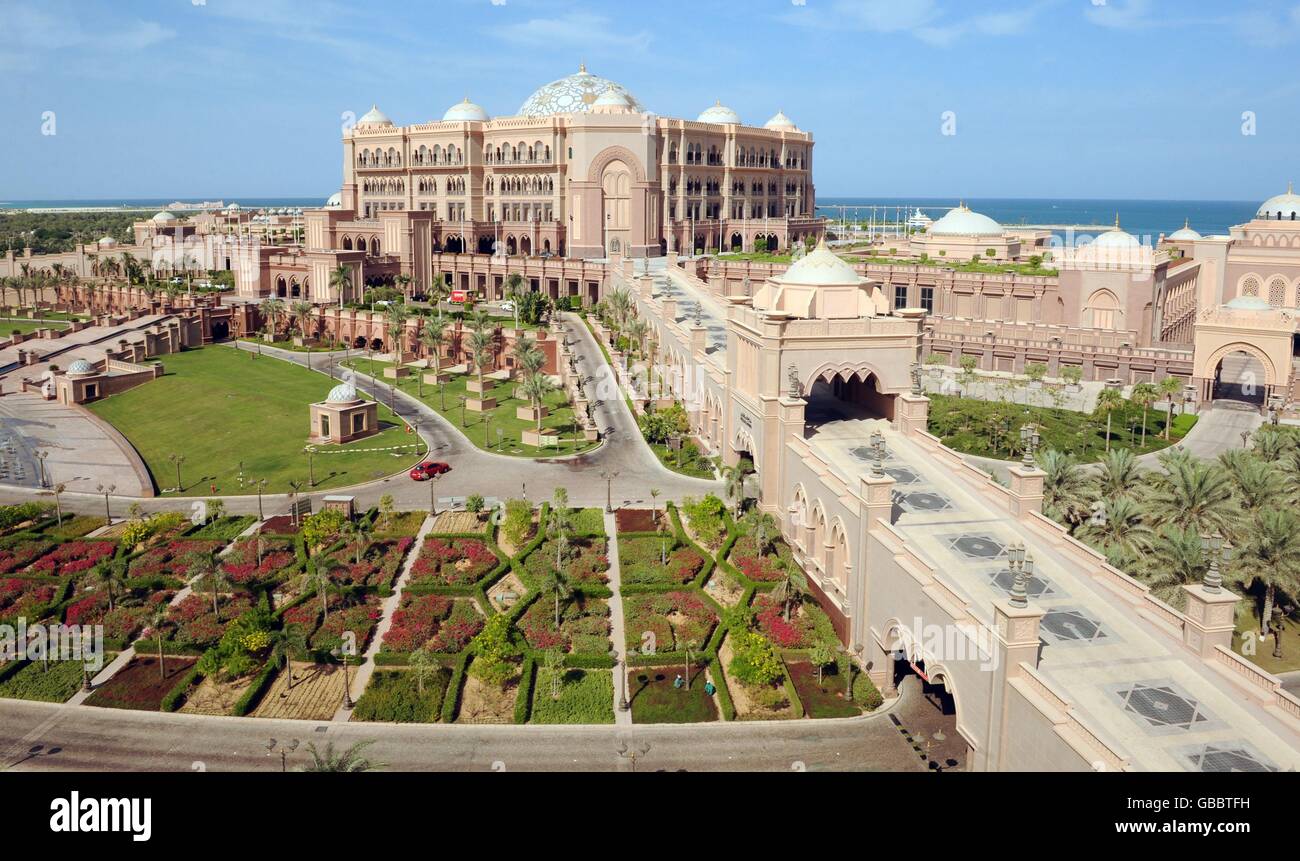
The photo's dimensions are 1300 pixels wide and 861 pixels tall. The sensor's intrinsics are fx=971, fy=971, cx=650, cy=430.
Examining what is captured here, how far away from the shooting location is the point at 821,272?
144 feet

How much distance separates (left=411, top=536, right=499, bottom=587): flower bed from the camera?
133ft

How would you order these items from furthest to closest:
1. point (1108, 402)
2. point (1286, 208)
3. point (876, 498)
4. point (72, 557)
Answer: point (1286, 208)
point (1108, 402)
point (72, 557)
point (876, 498)

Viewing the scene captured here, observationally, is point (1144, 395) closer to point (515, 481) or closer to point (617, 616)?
point (515, 481)

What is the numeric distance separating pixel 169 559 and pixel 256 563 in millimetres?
4313

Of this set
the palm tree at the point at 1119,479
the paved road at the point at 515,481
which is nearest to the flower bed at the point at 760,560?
the paved road at the point at 515,481

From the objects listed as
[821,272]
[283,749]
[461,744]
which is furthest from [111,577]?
[821,272]

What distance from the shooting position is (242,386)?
249ft

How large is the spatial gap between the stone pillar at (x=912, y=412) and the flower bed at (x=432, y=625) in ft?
62.9

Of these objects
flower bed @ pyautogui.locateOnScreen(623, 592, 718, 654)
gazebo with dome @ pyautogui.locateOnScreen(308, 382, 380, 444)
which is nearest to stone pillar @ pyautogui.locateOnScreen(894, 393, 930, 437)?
flower bed @ pyautogui.locateOnScreen(623, 592, 718, 654)

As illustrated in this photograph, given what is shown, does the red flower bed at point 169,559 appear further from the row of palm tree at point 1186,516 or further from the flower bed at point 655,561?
the row of palm tree at point 1186,516

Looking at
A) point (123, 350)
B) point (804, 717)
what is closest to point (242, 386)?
point (123, 350)

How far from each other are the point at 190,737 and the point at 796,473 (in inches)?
936

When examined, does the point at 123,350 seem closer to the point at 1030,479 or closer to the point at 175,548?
the point at 175,548

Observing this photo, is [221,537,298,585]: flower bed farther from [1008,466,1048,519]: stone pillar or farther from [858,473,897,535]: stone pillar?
[1008,466,1048,519]: stone pillar
